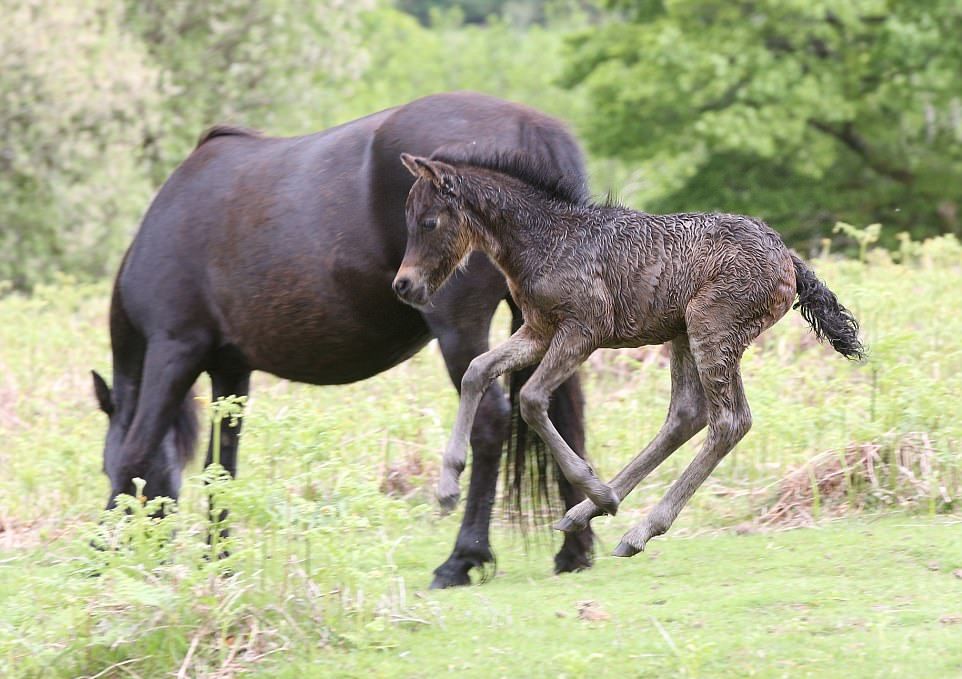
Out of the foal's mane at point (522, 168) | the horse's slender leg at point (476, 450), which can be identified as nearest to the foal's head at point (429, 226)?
the foal's mane at point (522, 168)

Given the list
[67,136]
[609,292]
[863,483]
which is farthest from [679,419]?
[67,136]

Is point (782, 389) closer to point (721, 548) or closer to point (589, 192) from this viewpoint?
point (721, 548)

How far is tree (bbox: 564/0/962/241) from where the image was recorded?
22094 mm

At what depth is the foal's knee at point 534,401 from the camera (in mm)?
4707

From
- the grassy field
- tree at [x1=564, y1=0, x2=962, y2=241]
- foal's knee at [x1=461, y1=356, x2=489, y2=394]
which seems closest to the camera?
the grassy field

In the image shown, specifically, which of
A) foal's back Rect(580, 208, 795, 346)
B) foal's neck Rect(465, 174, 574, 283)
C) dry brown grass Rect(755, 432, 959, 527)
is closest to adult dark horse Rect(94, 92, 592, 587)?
foal's neck Rect(465, 174, 574, 283)

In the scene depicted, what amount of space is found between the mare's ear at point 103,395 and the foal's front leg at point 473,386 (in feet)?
8.40

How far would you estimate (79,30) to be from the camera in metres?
19.2

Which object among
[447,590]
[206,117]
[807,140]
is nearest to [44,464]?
[447,590]

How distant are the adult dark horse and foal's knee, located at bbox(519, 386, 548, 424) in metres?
0.94

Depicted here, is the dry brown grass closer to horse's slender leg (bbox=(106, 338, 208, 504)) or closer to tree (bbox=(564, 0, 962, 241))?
horse's slender leg (bbox=(106, 338, 208, 504))

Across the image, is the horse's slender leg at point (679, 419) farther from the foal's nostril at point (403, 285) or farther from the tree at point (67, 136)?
the tree at point (67, 136)

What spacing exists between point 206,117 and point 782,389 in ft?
56.6

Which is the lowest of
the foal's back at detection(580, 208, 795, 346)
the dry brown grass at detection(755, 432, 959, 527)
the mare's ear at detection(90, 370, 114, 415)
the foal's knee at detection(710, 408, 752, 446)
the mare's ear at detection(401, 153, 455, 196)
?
the dry brown grass at detection(755, 432, 959, 527)
